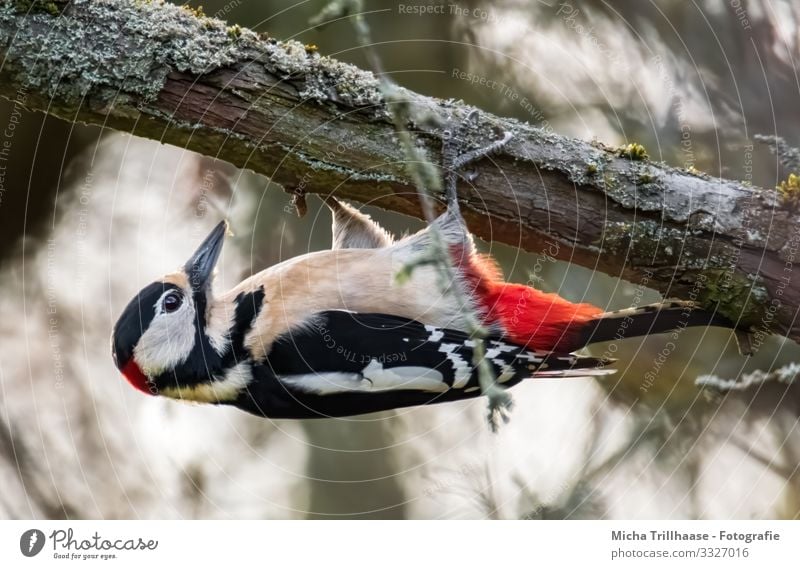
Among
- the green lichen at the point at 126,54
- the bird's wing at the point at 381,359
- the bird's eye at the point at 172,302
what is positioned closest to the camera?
the green lichen at the point at 126,54

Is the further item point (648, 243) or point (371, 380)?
point (371, 380)

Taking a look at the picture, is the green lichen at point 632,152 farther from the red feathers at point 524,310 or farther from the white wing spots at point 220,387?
the white wing spots at point 220,387

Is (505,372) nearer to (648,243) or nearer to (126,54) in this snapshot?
(648,243)

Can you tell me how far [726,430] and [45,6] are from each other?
5.92 ft

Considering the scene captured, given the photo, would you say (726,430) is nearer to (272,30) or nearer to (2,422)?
(272,30)

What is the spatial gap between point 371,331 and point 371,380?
0.11 m

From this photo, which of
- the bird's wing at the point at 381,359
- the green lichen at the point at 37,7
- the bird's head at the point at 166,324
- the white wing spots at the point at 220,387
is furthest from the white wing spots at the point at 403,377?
the green lichen at the point at 37,7

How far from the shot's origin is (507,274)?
168 cm

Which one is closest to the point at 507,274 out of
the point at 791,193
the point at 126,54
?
the point at 791,193

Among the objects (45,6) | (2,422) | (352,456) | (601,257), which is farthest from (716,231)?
(2,422)

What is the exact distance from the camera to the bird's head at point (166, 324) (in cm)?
146

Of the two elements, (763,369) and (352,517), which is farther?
(763,369)

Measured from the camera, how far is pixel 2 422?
1777 mm
